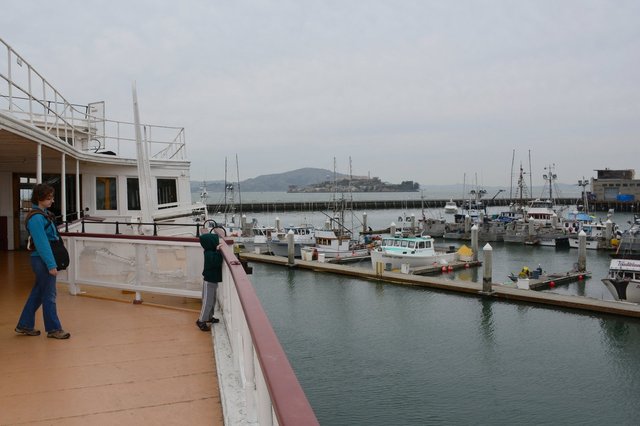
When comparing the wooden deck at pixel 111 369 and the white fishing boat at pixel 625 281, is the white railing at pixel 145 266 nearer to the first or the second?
the wooden deck at pixel 111 369

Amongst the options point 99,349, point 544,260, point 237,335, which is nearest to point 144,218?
point 99,349

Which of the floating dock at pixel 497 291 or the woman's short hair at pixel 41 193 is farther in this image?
the floating dock at pixel 497 291

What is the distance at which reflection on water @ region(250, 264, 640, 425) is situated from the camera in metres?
15.2

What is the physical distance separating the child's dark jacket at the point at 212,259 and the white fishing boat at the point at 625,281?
26927mm

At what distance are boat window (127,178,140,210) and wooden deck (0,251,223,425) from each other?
692 cm

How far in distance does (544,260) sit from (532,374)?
103ft

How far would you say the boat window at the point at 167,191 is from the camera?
14.5 m

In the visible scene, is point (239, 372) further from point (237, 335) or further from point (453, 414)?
point (453, 414)

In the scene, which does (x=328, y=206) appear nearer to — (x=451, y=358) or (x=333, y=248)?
(x=333, y=248)

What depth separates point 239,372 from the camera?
13.8ft

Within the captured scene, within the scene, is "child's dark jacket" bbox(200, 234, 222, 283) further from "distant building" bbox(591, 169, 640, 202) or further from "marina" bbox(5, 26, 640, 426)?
"distant building" bbox(591, 169, 640, 202)

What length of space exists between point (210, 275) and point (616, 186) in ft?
433

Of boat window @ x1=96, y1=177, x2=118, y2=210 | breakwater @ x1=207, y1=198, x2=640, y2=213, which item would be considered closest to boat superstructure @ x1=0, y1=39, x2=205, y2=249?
boat window @ x1=96, y1=177, x2=118, y2=210

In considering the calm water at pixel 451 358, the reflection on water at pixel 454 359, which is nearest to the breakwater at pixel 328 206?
the calm water at pixel 451 358
